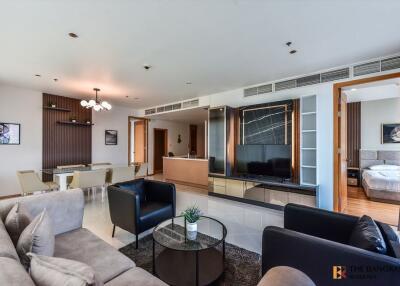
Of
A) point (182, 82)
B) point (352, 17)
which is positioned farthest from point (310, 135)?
point (182, 82)

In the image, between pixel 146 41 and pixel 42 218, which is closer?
pixel 42 218

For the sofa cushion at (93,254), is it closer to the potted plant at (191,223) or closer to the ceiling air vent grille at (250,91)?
the potted plant at (191,223)

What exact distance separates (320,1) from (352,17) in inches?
21.9

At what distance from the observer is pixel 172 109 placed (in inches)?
263

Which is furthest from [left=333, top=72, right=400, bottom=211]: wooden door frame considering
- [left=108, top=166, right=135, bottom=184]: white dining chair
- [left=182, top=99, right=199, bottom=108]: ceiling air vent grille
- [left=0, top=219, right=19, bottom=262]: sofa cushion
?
[left=108, top=166, right=135, bottom=184]: white dining chair

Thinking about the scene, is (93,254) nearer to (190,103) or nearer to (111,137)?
(190,103)

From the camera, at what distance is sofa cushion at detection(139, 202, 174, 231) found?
261 centimetres

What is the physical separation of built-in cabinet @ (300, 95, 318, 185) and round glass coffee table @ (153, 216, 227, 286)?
251 cm

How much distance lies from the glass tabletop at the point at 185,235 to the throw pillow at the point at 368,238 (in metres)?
1.11

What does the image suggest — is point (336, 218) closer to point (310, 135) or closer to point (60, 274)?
point (60, 274)

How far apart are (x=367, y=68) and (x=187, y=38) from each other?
3073mm

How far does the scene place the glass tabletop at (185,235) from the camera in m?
1.96

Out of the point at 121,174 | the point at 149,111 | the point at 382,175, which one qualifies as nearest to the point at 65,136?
the point at 121,174

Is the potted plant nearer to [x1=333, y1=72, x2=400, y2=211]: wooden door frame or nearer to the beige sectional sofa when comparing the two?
the beige sectional sofa
